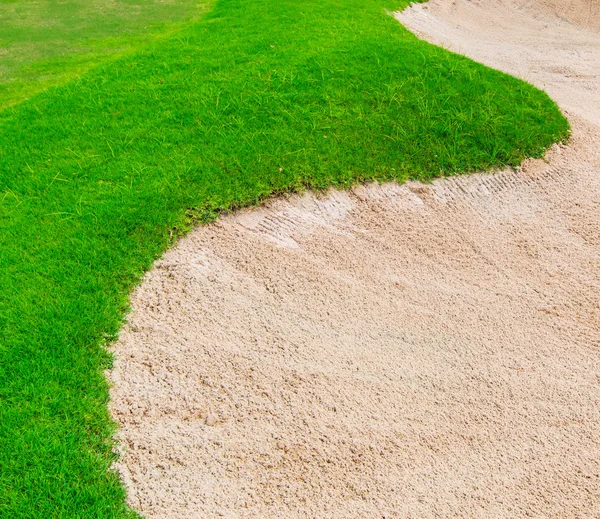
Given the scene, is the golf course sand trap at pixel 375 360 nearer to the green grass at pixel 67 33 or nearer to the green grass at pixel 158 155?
the green grass at pixel 158 155

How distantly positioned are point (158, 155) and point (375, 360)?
9.05 ft

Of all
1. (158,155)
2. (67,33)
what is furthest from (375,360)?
(67,33)

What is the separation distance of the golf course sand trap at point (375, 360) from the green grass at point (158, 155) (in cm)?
22

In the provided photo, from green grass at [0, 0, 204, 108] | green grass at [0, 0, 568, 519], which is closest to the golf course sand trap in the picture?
green grass at [0, 0, 568, 519]

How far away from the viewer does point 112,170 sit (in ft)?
16.2

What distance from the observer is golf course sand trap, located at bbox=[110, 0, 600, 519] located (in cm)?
317

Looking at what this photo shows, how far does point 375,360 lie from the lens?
389 cm

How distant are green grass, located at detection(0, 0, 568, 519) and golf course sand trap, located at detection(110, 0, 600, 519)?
0.72 feet

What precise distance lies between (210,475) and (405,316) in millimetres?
1886

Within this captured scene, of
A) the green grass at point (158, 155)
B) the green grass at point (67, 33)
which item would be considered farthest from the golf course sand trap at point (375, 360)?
the green grass at point (67, 33)

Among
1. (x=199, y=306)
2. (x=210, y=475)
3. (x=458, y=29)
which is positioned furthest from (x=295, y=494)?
(x=458, y=29)

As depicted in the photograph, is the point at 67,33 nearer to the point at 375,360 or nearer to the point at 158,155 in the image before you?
the point at 158,155

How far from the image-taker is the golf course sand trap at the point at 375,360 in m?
3.17

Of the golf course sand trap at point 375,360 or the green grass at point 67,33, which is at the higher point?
the green grass at point 67,33
